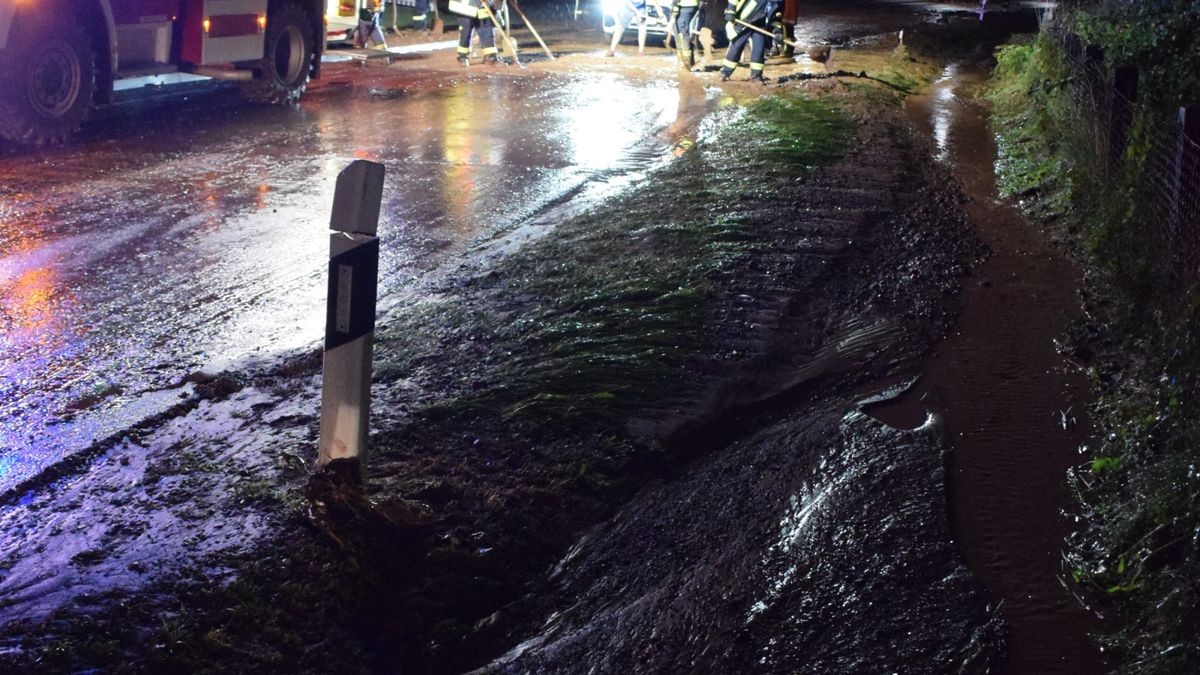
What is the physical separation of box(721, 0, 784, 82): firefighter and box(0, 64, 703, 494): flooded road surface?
2854mm

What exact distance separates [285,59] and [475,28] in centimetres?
496

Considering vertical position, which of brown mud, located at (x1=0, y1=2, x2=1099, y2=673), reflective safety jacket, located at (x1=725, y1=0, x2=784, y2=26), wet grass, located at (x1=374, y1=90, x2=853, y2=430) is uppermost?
reflective safety jacket, located at (x1=725, y1=0, x2=784, y2=26)

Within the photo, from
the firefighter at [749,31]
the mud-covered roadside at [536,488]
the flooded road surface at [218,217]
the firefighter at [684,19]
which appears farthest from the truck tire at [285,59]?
the mud-covered roadside at [536,488]

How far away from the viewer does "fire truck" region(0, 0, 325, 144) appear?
34.4 ft

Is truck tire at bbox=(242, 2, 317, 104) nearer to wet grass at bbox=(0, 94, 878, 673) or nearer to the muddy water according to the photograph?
wet grass at bbox=(0, 94, 878, 673)

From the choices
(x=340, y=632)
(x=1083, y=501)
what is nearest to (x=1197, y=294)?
(x=1083, y=501)

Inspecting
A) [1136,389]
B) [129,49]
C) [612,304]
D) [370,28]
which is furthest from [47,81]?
[370,28]

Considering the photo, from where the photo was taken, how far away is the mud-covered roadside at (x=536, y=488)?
3496mm

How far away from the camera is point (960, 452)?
4.68 m

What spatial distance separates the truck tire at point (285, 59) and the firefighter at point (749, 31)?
6.24 metres

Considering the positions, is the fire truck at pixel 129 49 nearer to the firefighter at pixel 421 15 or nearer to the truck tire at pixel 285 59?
the truck tire at pixel 285 59

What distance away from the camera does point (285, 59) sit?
571 inches

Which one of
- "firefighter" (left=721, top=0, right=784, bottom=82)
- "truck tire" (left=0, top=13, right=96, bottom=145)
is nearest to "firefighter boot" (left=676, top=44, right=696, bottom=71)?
"firefighter" (left=721, top=0, right=784, bottom=82)

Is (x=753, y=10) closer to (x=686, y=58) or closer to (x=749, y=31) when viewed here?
(x=749, y=31)
